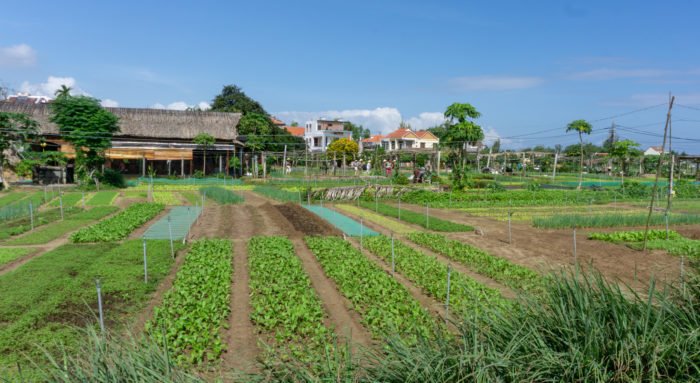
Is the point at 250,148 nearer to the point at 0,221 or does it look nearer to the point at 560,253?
the point at 0,221

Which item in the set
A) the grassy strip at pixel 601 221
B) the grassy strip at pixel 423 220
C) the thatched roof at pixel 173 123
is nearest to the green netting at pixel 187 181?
the thatched roof at pixel 173 123

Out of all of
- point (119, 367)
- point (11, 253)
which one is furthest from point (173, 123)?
point (119, 367)

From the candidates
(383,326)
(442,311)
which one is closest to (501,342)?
(383,326)

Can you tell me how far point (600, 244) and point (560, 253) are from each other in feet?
8.13

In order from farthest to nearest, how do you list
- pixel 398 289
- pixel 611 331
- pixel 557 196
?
pixel 557 196 → pixel 398 289 → pixel 611 331

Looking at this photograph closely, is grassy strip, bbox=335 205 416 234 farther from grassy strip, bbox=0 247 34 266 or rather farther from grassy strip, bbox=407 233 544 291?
grassy strip, bbox=0 247 34 266

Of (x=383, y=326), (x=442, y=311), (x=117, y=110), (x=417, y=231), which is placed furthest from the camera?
(x=117, y=110)

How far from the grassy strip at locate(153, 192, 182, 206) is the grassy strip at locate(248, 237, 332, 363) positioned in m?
15.2

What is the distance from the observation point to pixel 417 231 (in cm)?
2011

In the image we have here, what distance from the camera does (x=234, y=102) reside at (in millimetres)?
72125

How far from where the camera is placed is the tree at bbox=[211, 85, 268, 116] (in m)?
70.6

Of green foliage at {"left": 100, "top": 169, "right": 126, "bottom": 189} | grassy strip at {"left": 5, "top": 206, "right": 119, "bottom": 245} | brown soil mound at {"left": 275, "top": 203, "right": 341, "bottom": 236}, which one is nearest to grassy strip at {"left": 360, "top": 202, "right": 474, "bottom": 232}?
brown soil mound at {"left": 275, "top": 203, "right": 341, "bottom": 236}

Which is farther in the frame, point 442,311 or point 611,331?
point 442,311

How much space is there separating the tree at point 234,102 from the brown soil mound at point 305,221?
4733cm
